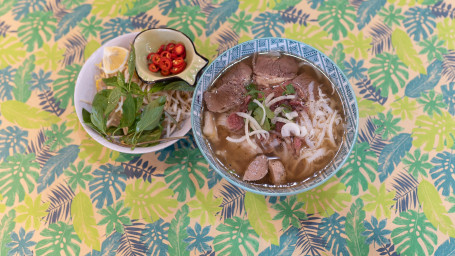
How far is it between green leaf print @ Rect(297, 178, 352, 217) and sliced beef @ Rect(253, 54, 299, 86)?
2.56 ft

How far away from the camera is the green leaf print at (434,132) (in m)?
2.39

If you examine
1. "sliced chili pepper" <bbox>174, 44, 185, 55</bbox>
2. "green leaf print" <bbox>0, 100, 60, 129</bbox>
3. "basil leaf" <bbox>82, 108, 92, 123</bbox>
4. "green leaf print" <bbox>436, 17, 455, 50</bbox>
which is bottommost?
"green leaf print" <bbox>0, 100, 60, 129</bbox>

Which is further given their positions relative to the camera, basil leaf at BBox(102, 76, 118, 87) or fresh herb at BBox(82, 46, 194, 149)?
basil leaf at BBox(102, 76, 118, 87)

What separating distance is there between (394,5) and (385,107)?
2.71ft

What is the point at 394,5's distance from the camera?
2.64m

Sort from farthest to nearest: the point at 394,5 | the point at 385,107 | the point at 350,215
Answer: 1. the point at 394,5
2. the point at 385,107
3. the point at 350,215

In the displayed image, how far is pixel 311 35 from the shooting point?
2598 mm

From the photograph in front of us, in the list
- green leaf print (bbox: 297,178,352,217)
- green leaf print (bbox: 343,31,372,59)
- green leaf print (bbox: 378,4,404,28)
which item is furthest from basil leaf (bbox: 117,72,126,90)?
green leaf print (bbox: 378,4,404,28)

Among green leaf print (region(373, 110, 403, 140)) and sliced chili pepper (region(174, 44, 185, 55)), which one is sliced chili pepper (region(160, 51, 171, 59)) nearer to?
sliced chili pepper (region(174, 44, 185, 55))

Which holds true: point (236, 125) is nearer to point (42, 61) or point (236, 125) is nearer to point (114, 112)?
point (114, 112)

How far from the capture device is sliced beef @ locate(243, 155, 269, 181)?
2.07 metres

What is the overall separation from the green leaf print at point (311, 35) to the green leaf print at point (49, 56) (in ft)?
5.70

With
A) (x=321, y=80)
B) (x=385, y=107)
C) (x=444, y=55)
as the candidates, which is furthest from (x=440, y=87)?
(x=321, y=80)

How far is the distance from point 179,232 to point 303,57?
1.40 metres
